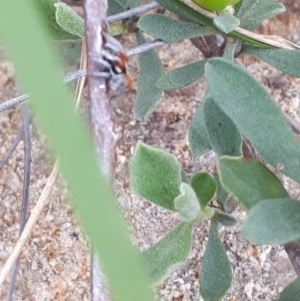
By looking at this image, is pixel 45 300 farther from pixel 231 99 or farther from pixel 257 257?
pixel 231 99

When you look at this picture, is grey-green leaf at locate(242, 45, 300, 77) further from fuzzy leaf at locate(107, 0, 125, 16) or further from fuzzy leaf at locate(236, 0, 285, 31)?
fuzzy leaf at locate(107, 0, 125, 16)

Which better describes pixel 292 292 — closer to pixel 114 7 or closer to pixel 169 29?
pixel 169 29

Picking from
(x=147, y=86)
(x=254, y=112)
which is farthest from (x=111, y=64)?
(x=147, y=86)

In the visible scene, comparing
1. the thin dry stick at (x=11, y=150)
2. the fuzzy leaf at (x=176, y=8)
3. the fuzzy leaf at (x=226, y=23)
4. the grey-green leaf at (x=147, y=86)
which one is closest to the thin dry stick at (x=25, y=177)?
the thin dry stick at (x=11, y=150)

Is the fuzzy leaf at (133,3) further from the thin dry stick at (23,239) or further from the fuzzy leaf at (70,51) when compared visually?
the thin dry stick at (23,239)

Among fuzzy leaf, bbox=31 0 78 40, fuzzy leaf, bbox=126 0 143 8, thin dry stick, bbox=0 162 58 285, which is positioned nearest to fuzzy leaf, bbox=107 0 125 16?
fuzzy leaf, bbox=126 0 143 8

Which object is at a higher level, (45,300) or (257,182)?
(257,182)

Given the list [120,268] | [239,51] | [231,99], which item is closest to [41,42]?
[120,268]
